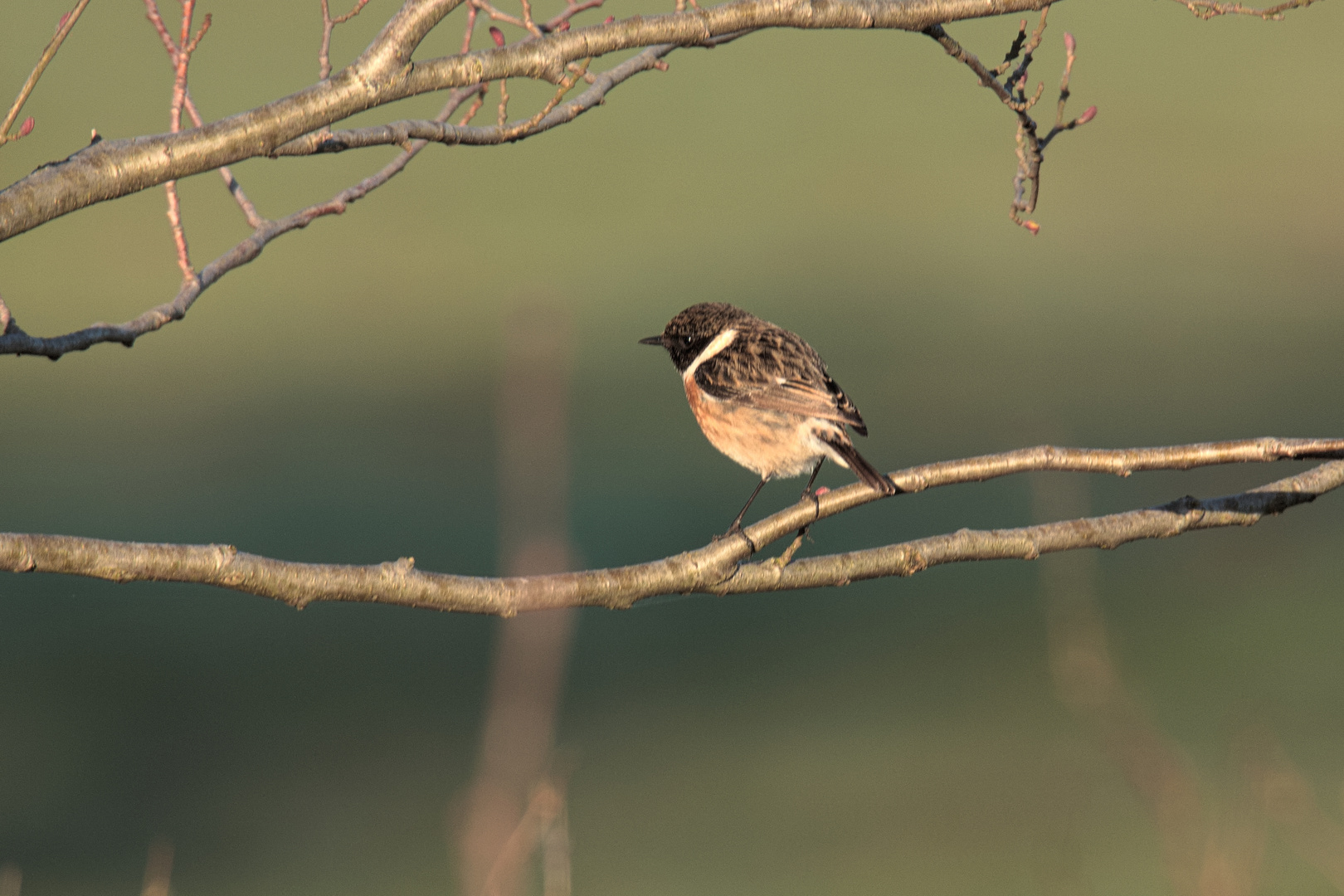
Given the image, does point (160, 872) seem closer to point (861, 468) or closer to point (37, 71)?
point (37, 71)

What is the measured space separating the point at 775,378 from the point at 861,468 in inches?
44.5

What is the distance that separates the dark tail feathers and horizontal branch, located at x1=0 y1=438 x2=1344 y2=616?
0.04m

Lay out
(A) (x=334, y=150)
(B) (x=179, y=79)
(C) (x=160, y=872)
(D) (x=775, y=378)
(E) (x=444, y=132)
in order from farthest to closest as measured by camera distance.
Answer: (D) (x=775, y=378) < (B) (x=179, y=79) < (C) (x=160, y=872) < (A) (x=334, y=150) < (E) (x=444, y=132)

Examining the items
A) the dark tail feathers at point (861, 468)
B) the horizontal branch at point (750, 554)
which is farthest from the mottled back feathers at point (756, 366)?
the horizontal branch at point (750, 554)

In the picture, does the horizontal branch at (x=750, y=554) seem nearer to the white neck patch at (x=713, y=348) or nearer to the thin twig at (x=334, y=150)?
the thin twig at (x=334, y=150)

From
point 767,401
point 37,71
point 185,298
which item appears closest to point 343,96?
point 37,71

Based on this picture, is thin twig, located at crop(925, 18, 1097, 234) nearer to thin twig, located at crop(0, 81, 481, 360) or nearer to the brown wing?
the brown wing

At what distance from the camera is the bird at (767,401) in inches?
233

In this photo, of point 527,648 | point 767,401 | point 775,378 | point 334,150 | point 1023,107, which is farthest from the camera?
point 775,378

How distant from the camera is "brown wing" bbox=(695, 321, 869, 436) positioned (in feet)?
19.6

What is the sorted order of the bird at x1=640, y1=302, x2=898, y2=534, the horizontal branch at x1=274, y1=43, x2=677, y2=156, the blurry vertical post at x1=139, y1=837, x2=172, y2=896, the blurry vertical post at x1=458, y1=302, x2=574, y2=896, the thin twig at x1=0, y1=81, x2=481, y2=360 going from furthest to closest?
the bird at x1=640, y1=302, x2=898, y2=534, the thin twig at x1=0, y1=81, x2=481, y2=360, the blurry vertical post at x1=139, y1=837, x2=172, y2=896, the horizontal branch at x1=274, y1=43, x2=677, y2=156, the blurry vertical post at x1=458, y1=302, x2=574, y2=896

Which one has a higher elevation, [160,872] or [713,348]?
[713,348]

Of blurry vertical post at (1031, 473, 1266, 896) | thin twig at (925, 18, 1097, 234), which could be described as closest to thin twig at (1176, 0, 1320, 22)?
thin twig at (925, 18, 1097, 234)

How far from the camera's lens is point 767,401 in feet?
19.7
